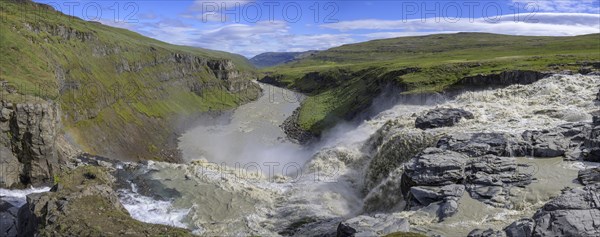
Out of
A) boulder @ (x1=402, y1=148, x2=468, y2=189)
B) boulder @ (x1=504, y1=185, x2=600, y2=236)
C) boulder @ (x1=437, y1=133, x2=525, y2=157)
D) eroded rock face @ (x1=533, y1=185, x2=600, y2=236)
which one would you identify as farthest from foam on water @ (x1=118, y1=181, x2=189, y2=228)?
eroded rock face @ (x1=533, y1=185, x2=600, y2=236)

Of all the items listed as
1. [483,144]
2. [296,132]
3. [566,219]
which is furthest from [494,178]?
[296,132]

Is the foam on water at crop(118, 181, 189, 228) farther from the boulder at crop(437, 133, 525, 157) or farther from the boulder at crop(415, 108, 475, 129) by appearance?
the boulder at crop(415, 108, 475, 129)

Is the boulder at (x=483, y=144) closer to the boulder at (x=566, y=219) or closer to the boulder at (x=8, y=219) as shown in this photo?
the boulder at (x=566, y=219)

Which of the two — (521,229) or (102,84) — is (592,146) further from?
(102,84)

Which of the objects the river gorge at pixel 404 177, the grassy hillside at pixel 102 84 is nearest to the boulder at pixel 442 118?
the river gorge at pixel 404 177

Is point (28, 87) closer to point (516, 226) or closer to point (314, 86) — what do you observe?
point (516, 226)

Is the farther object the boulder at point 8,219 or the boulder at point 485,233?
the boulder at point 8,219
